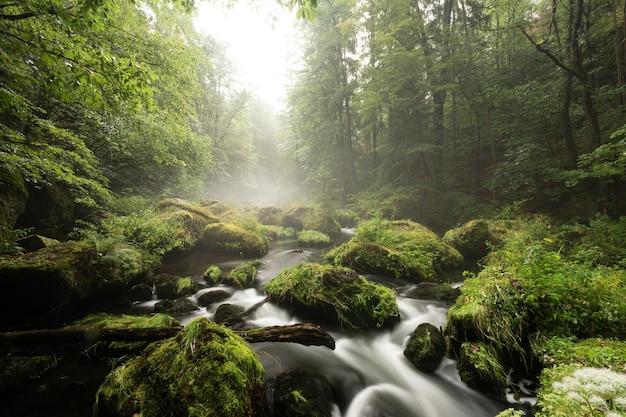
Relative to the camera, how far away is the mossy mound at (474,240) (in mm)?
7480

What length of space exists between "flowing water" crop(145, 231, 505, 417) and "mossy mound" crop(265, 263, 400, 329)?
0.20m

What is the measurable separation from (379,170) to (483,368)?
15663 mm

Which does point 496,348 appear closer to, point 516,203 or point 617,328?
point 617,328

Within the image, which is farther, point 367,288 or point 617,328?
point 367,288

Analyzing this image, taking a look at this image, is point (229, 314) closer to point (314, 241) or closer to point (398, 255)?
point (398, 255)

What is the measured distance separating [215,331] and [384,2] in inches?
714

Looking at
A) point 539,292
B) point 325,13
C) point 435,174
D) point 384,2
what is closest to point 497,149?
point 435,174

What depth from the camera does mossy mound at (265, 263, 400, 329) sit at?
14.3ft

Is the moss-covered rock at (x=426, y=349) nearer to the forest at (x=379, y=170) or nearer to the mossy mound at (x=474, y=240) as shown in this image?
the forest at (x=379, y=170)

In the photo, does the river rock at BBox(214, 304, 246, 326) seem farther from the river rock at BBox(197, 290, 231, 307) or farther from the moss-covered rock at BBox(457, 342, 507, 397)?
the moss-covered rock at BBox(457, 342, 507, 397)

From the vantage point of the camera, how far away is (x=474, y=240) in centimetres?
756

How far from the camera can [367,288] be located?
4.61 meters

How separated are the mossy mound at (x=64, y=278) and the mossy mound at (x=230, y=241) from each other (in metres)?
3.75

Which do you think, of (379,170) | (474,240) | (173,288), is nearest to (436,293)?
(474,240)
